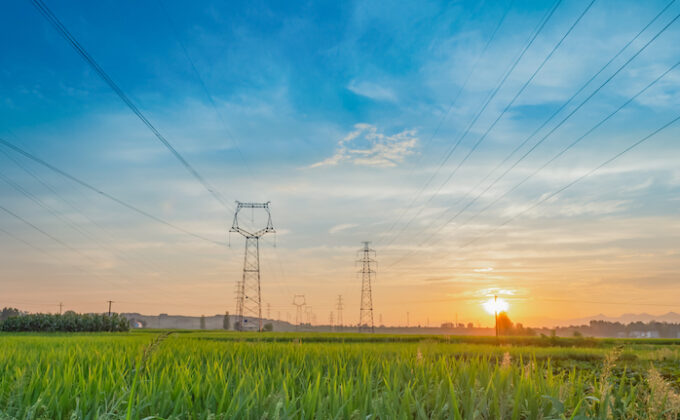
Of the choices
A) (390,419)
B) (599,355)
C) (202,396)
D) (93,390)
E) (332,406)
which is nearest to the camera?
(390,419)

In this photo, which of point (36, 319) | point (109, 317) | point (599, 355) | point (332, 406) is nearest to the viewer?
point (332, 406)

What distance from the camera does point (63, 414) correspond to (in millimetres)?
4215

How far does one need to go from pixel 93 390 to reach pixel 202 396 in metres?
1.42

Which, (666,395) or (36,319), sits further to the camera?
(36,319)

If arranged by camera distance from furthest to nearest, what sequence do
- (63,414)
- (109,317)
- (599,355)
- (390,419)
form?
1. (109,317)
2. (599,355)
3. (63,414)
4. (390,419)

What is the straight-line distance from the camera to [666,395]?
4.25m

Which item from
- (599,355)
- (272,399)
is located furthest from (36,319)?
(272,399)

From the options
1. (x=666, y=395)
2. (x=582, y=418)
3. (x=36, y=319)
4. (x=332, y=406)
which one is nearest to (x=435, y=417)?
(x=332, y=406)

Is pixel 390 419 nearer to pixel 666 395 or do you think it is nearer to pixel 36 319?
pixel 666 395

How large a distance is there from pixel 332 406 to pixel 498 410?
166 cm

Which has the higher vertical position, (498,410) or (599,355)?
(498,410)

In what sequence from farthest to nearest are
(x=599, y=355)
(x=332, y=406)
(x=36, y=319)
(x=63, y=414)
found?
(x=36, y=319)
(x=599, y=355)
(x=63, y=414)
(x=332, y=406)

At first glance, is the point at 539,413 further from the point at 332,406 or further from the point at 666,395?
the point at 332,406

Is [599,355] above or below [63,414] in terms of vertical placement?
below
